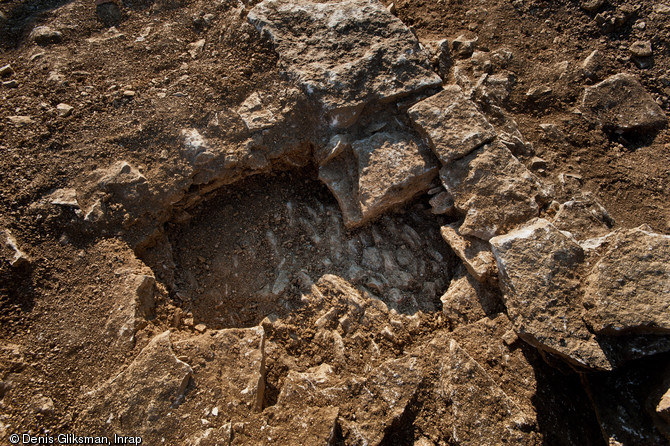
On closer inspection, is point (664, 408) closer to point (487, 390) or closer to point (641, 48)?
point (487, 390)

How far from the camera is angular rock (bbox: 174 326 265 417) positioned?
2.13 metres

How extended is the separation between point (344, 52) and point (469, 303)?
73.3 inches

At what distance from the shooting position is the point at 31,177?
2.59 meters

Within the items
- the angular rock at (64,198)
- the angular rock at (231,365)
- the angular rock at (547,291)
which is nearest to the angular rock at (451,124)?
the angular rock at (547,291)

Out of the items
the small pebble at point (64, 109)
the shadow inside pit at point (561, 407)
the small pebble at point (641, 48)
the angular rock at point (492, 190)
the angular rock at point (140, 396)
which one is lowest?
the angular rock at point (140, 396)

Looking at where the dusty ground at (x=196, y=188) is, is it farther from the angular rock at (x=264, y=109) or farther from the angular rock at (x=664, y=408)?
the angular rock at (x=664, y=408)

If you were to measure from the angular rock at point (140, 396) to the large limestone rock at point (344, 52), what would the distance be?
69.9 inches

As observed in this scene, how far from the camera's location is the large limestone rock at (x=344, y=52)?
2.79 m

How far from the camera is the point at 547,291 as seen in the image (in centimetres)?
221

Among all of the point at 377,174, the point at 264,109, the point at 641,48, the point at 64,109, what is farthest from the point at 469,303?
the point at 64,109

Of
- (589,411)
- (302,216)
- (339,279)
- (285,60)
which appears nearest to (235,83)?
(285,60)

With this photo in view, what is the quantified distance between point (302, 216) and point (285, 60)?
1.08m

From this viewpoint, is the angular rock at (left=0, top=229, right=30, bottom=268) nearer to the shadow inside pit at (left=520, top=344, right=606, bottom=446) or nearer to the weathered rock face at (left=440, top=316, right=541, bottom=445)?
the weathered rock face at (left=440, top=316, right=541, bottom=445)

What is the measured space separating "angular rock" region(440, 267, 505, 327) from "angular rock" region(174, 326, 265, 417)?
1.13 meters
